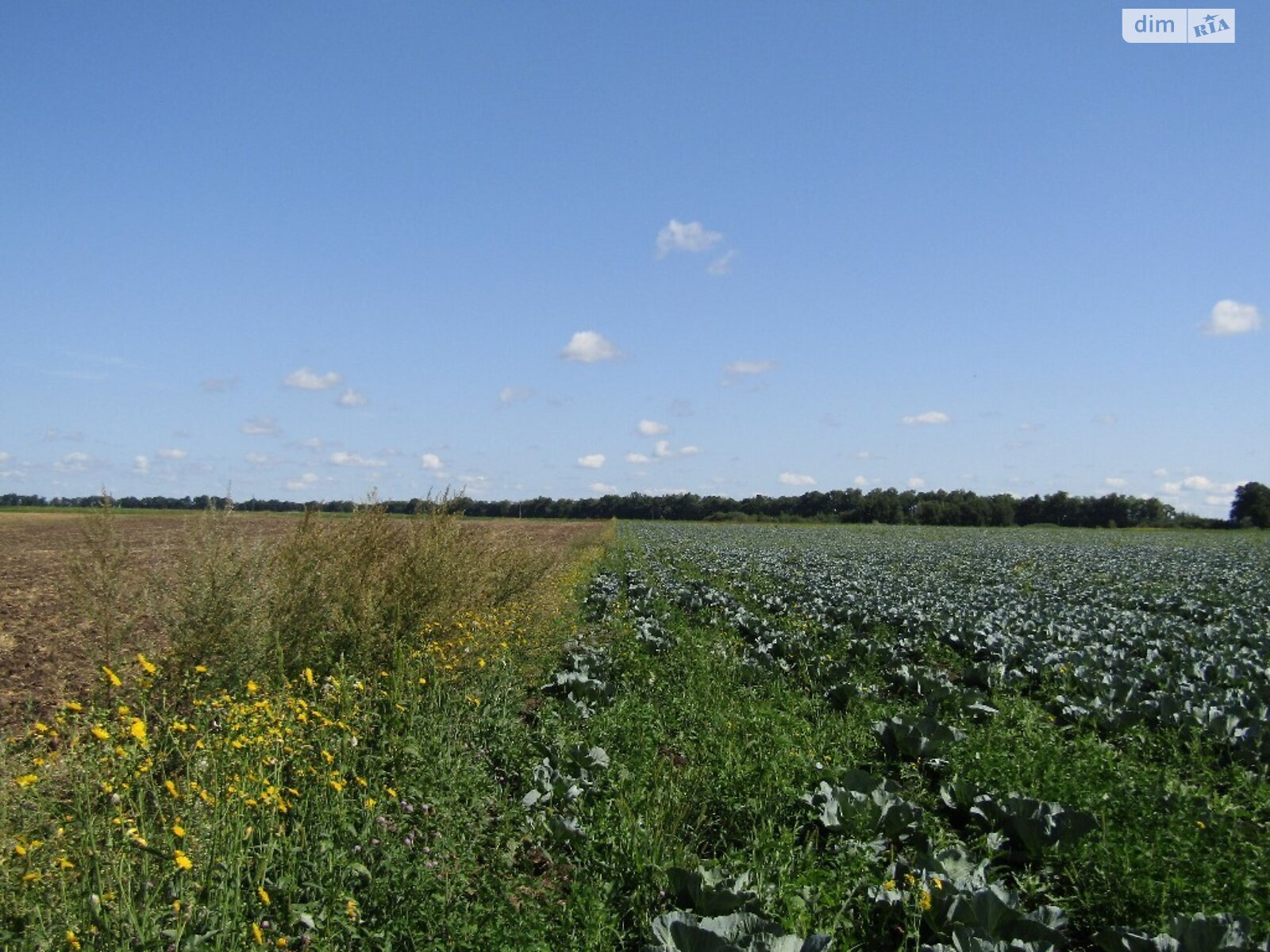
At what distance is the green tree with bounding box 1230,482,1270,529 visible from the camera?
85188mm

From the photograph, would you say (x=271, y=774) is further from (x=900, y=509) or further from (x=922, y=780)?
(x=900, y=509)

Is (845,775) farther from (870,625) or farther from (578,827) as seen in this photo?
(870,625)

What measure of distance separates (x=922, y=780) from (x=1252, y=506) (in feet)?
344

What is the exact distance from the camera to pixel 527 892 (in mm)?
4633

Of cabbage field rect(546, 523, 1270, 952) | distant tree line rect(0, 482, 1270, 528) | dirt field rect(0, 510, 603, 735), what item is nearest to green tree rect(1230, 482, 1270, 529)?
distant tree line rect(0, 482, 1270, 528)

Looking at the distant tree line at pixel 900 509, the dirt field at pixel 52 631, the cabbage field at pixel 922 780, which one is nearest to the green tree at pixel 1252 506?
the distant tree line at pixel 900 509

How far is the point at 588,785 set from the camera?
5.96 meters

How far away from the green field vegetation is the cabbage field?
26 millimetres

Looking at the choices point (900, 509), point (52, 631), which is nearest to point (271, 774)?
point (52, 631)

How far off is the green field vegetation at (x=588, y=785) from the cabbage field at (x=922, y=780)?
0.09 feet

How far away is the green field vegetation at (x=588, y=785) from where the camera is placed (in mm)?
3770

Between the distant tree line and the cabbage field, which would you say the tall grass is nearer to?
the cabbage field

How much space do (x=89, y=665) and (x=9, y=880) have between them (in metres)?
7.01

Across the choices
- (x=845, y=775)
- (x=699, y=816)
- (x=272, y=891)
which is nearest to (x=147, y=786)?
(x=272, y=891)
